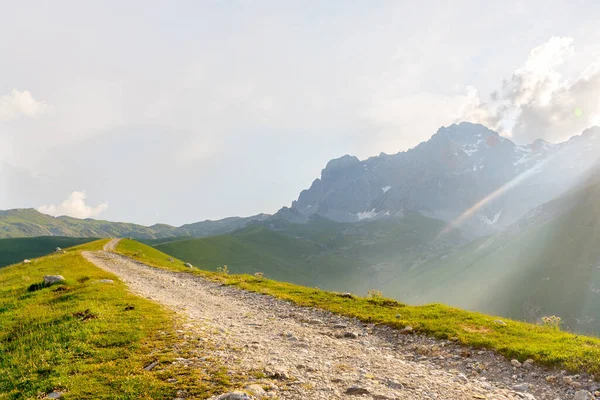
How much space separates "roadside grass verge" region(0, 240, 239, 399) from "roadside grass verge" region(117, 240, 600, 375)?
12158 mm

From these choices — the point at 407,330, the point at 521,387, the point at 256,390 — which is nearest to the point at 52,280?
the point at 256,390

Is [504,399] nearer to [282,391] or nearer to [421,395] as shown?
[421,395]

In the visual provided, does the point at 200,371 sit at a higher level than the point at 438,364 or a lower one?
higher

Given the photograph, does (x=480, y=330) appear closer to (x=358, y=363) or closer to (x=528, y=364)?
(x=528, y=364)

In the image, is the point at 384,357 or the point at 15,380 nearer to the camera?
the point at 15,380

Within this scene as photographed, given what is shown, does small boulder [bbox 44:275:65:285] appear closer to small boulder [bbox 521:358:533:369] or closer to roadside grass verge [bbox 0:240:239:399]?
roadside grass verge [bbox 0:240:239:399]

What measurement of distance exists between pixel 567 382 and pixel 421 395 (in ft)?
20.8

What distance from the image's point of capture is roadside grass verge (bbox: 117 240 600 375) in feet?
43.9

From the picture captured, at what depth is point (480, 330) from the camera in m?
17.9

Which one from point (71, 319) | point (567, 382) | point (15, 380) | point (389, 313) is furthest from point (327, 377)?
point (71, 319)

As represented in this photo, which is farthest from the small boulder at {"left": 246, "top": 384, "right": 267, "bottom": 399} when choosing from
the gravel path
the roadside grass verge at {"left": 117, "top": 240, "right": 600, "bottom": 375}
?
the roadside grass verge at {"left": 117, "top": 240, "right": 600, "bottom": 375}

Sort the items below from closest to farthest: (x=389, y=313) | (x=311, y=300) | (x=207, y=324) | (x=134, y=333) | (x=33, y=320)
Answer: (x=134, y=333) → (x=207, y=324) → (x=33, y=320) → (x=389, y=313) → (x=311, y=300)

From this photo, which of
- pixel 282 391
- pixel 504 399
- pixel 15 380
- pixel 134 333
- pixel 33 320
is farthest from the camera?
pixel 33 320

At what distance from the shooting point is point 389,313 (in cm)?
2262
